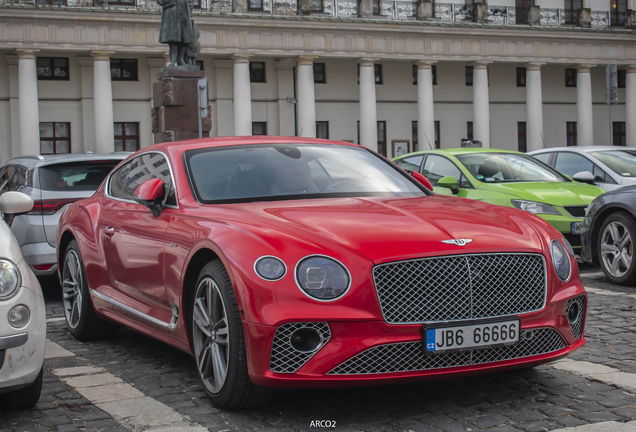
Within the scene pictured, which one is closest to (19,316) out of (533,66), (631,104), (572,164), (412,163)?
(412,163)

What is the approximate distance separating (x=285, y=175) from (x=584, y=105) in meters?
48.8

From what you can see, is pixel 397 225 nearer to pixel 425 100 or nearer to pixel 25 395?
pixel 25 395

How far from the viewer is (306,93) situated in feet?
146

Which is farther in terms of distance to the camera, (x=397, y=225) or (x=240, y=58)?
(x=240, y=58)

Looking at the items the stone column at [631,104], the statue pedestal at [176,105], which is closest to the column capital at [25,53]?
the statue pedestal at [176,105]

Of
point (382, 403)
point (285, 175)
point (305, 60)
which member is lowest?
point (382, 403)

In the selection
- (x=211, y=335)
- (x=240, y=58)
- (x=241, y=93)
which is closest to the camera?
(x=211, y=335)

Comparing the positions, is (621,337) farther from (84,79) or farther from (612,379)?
(84,79)

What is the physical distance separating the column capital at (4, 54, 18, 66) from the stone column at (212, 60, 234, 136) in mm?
10815

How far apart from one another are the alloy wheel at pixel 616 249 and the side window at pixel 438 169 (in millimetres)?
3091

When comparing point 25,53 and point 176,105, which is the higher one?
point 25,53

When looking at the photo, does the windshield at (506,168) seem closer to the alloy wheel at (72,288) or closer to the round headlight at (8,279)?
the alloy wheel at (72,288)

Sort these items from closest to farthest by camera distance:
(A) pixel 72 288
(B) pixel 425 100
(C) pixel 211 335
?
(C) pixel 211 335 → (A) pixel 72 288 → (B) pixel 425 100

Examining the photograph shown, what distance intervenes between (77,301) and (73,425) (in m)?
2.53
